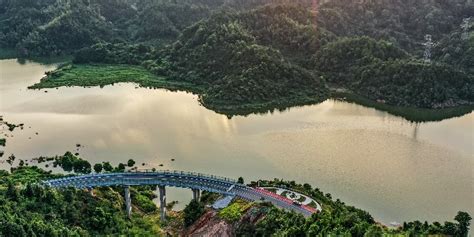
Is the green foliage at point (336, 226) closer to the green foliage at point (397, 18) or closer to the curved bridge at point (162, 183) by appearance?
the curved bridge at point (162, 183)

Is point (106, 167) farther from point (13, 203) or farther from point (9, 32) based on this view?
point (9, 32)

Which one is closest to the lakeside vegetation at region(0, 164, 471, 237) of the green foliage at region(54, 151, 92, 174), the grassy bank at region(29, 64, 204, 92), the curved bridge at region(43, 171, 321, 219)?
the curved bridge at region(43, 171, 321, 219)

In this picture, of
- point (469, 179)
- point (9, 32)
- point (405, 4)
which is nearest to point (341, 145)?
point (469, 179)

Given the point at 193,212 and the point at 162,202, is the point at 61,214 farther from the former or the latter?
the point at 193,212

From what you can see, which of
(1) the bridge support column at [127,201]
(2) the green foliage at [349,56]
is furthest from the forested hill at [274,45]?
(1) the bridge support column at [127,201]

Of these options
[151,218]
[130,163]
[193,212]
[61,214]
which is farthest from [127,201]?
[130,163]
